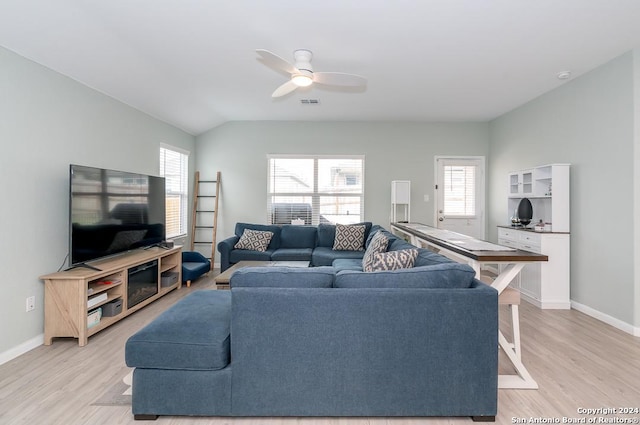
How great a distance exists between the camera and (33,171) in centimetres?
275

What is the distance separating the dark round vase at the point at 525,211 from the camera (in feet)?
14.4

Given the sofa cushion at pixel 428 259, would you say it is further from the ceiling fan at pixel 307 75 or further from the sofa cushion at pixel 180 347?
the ceiling fan at pixel 307 75

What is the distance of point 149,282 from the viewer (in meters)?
3.86

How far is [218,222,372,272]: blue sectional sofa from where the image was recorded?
16.1 ft

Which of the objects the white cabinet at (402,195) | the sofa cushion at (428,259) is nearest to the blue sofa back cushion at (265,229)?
the white cabinet at (402,195)

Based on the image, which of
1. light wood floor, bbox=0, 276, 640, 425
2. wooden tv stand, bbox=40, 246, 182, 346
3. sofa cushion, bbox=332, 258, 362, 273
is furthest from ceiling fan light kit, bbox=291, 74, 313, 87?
light wood floor, bbox=0, 276, 640, 425

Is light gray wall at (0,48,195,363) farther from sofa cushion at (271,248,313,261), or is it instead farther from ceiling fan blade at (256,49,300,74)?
sofa cushion at (271,248,313,261)

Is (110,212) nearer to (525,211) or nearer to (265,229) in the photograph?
(265,229)

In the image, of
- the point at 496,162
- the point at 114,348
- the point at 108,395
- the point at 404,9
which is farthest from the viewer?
the point at 496,162

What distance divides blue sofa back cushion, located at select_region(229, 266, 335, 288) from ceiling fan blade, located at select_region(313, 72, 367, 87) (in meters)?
1.92

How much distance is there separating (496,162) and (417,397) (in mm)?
4992

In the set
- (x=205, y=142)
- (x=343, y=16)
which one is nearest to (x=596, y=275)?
(x=343, y=16)

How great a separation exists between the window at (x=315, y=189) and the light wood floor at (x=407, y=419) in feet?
10.7

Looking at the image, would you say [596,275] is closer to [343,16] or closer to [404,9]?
[404,9]
